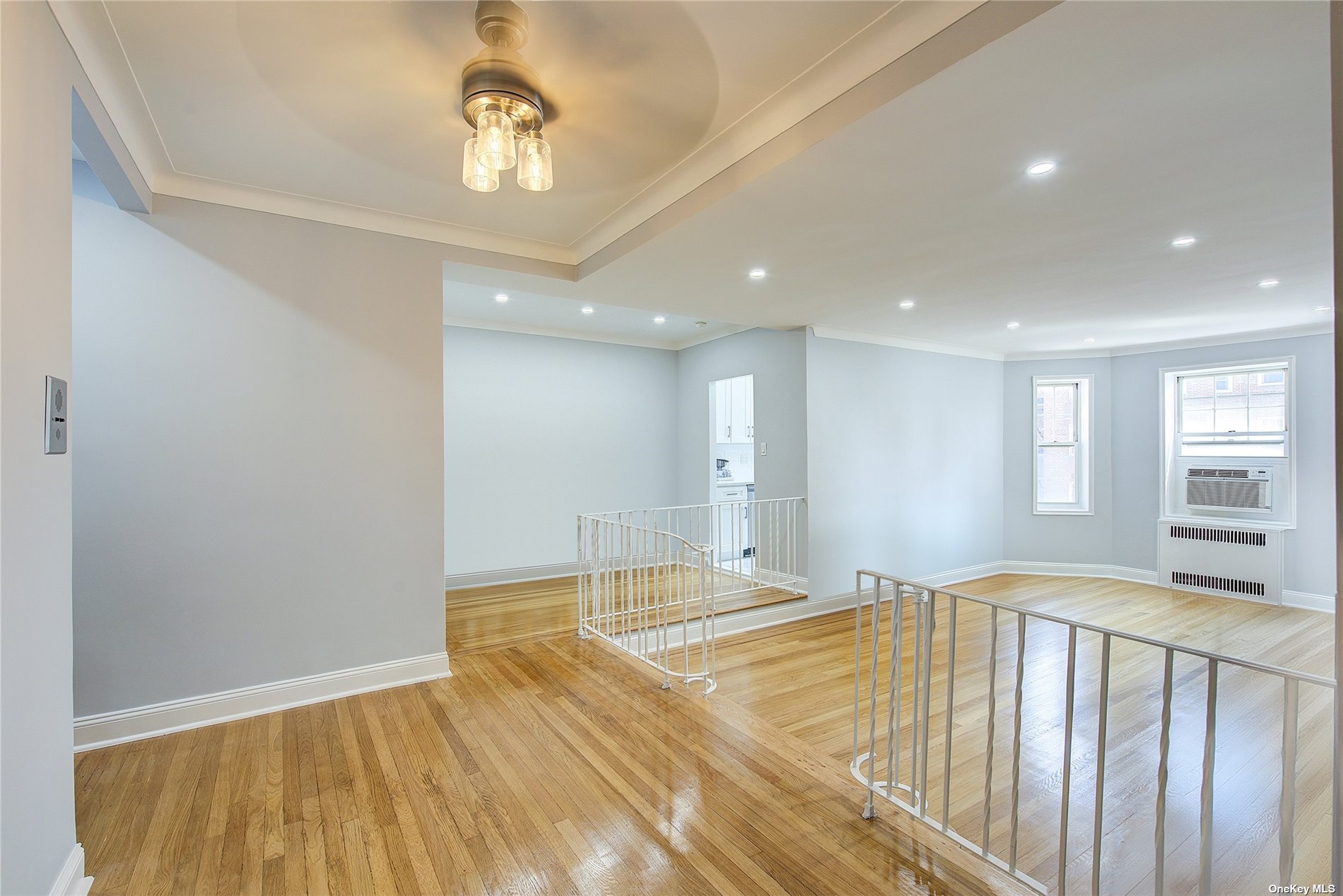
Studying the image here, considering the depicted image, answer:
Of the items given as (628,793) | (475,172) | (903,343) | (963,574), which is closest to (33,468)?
(475,172)

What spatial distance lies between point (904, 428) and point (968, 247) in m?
3.10

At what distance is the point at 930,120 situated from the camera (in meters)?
1.87

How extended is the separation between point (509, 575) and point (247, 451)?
331 cm

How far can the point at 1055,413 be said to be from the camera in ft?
22.5

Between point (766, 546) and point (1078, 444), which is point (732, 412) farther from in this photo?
point (1078, 444)

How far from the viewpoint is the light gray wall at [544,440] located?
18.5ft

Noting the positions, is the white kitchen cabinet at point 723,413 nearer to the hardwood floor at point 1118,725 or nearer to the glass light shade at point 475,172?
the hardwood floor at point 1118,725

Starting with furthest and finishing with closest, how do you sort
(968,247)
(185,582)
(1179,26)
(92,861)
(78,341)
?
(968,247)
(185,582)
(78,341)
(92,861)
(1179,26)

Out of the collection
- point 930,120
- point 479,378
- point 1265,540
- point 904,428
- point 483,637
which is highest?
point 930,120

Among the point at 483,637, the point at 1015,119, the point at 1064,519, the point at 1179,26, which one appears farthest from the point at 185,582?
the point at 1064,519

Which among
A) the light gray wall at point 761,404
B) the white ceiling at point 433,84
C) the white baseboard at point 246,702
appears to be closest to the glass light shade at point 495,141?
the white ceiling at point 433,84

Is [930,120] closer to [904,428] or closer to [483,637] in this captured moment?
[483,637]

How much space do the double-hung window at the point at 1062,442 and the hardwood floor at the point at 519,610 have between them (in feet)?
12.5

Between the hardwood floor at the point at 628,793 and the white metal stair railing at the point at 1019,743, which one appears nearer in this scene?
the white metal stair railing at the point at 1019,743
